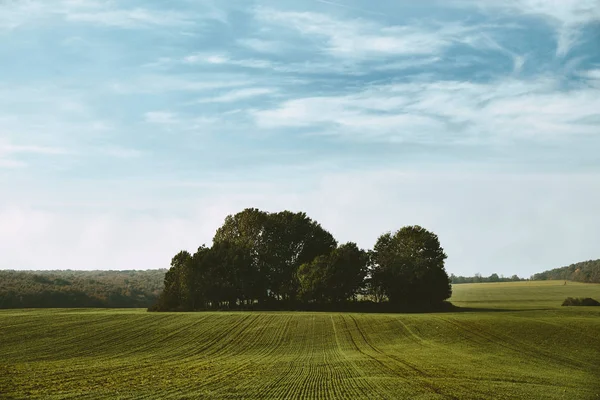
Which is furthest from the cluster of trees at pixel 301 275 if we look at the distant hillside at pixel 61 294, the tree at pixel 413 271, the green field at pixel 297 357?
the distant hillside at pixel 61 294

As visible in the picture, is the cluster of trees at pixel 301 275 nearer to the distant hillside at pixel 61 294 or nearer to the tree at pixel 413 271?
the tree at pixel 413 271

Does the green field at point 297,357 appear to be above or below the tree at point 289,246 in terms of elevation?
below

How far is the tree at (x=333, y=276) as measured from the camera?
87.0m

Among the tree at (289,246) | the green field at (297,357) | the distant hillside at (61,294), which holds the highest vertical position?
the tree at (289,246)

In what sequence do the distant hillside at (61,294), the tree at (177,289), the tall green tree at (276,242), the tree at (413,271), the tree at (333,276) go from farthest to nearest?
the distant hillside at (61,294)
the tall green tree at (276,242)
the tree at (413,271)
the tree at (177,289)
the tree at (333,276)

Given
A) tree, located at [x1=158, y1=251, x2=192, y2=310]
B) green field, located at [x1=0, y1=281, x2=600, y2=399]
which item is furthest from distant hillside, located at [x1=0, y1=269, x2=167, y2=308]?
green field, located at [x1=0, y1=281, x2=600, y2=399]

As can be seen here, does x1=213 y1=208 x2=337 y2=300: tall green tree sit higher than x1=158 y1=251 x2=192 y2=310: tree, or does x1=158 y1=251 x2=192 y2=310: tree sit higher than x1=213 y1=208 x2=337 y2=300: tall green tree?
x1=213 y1=208 x2=337 y2=300: tall green tree

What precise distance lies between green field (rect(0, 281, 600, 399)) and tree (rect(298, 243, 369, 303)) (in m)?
18.0

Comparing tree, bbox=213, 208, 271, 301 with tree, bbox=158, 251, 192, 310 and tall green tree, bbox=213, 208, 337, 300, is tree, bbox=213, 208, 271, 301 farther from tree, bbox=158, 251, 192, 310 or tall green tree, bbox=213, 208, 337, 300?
tree, bbox=158, 251, 192, 310

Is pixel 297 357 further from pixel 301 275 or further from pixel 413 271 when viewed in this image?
pixel 413 271

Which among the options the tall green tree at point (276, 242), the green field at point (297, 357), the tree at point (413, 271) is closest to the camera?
the green field at point (297, 357)

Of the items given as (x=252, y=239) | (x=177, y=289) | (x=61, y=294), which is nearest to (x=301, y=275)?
(x=252, y=239)

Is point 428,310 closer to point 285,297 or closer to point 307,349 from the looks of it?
point 285,297

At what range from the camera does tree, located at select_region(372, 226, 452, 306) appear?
89.9 meters
